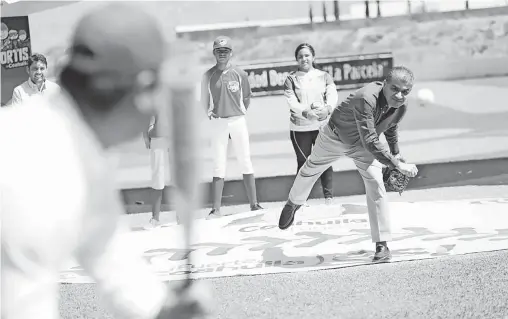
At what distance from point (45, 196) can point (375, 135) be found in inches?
182

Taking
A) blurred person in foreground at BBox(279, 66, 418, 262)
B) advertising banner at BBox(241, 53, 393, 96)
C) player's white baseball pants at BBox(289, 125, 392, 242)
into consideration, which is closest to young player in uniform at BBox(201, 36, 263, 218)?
advertising banner at BBox(241, 53, 393, 96)

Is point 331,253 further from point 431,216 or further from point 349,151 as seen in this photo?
point 431,216

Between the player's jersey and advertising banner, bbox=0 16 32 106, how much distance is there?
2250 millimetres

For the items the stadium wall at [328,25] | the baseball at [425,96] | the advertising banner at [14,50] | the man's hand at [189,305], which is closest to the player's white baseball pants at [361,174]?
the stadium wall at [328,25]

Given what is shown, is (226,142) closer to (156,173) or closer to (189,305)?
(156,173)

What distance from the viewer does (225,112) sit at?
9023 mm

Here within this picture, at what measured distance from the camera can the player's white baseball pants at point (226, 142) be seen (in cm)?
906

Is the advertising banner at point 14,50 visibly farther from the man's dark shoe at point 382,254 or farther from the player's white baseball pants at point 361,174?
the man's dark shoe at point 382,254

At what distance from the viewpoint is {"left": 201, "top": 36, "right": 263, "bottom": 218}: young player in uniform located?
898 centimetres

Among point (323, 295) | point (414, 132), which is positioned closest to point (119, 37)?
point (323, 295)

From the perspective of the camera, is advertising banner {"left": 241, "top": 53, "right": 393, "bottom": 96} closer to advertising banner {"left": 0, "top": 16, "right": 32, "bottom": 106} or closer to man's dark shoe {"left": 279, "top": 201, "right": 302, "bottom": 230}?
advertising banner {"left": 0, "top": 16, "right": 32, "bottom": 106}

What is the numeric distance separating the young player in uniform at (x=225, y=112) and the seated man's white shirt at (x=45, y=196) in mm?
7202

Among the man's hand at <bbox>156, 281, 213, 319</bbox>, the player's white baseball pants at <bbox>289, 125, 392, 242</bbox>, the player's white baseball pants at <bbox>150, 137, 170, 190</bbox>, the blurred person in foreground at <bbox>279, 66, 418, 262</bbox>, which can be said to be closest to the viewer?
the man's hand at <bbox>156, 281, 213, 319</bbox>

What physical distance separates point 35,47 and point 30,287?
8470mm
